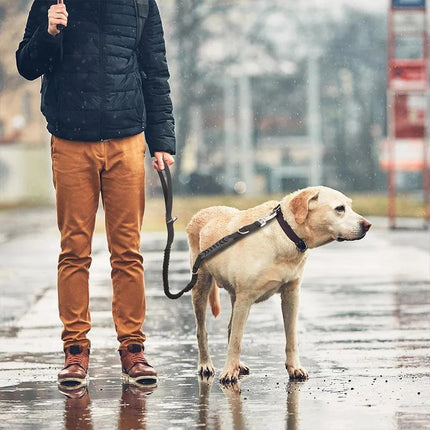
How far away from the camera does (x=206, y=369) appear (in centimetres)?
767

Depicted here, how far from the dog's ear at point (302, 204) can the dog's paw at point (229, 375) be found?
2.58ft

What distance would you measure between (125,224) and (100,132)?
1.58 ft

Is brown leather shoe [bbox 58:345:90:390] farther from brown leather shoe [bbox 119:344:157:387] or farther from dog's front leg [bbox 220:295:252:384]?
dog's front leg [bbox 220:295:252:384]

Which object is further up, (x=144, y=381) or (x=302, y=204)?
(x=302, y=204)

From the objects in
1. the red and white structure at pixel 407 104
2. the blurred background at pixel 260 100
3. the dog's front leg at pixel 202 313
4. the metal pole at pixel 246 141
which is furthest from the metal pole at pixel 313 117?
the dog's front leg at pixel 202 313

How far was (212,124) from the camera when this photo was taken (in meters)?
73.1

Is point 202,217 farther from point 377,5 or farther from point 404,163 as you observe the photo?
point 377,5

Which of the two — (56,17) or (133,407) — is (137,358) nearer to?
(133,407)

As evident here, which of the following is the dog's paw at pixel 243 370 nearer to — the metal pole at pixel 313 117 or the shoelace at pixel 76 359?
the shoelace at pixel 76 359

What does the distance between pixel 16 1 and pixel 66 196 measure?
4859 cm

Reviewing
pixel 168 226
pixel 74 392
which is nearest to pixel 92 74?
pixel 168 226

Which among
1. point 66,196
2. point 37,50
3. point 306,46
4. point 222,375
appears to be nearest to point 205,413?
point 222,375

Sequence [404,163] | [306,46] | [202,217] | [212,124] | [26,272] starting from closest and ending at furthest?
[202,217] → [26,272] → [404,163] → [306,46] → [212,124]

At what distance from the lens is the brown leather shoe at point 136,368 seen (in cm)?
731
